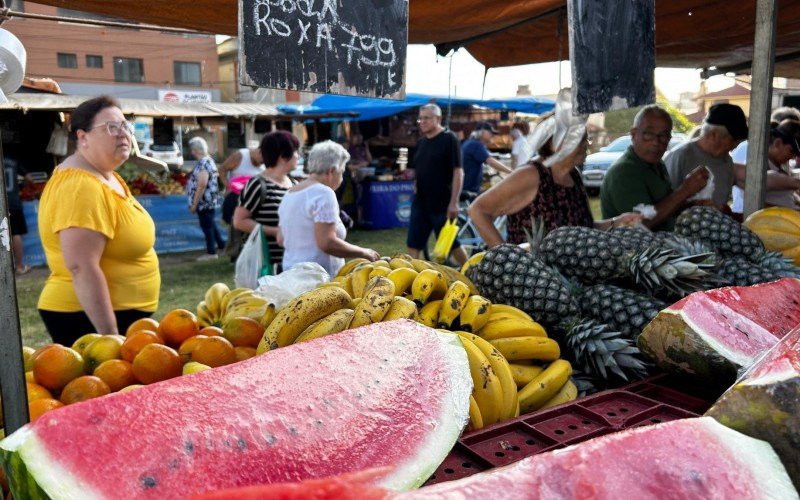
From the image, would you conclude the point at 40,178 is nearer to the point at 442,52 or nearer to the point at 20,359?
the point at 442,52

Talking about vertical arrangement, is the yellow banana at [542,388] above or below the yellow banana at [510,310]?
below

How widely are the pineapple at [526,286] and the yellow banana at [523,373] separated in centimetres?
27

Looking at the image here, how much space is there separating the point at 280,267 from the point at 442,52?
7.42 feet

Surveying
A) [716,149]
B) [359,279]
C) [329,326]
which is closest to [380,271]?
[359,279]

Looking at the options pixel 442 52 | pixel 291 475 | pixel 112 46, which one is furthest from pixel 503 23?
pixel 112 46

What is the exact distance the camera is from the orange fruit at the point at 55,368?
1.78 meters

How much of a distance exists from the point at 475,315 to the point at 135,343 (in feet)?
3.74

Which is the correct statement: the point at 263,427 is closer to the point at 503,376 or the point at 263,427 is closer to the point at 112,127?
the point at 503,376

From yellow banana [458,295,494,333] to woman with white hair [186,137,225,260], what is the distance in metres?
8.22

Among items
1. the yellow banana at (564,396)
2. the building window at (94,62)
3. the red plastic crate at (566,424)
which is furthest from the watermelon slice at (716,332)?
the building window at (94,62)

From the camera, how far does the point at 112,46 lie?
3250 cm

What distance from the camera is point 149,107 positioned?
12.1 metres

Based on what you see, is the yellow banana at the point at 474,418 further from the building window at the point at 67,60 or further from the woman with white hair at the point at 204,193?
the building window at the point at 67,60

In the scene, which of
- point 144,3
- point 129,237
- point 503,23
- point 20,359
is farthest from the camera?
point 503,23
